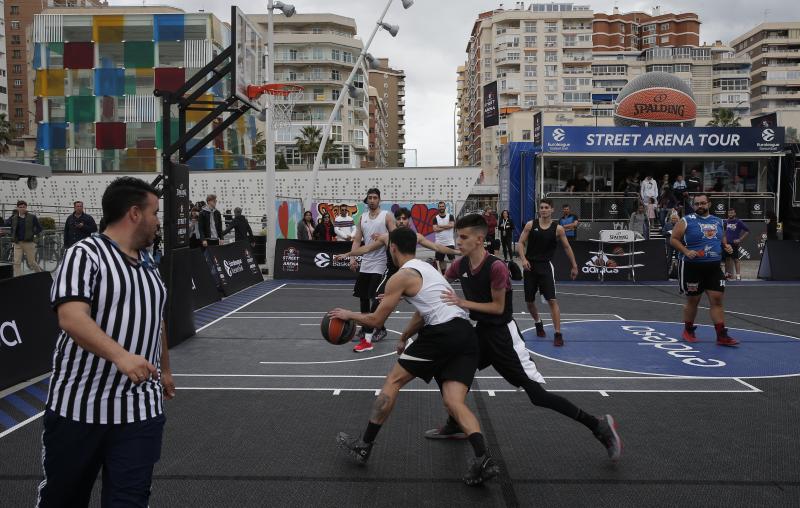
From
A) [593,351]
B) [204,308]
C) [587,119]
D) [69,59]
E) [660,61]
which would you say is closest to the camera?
[593,351]

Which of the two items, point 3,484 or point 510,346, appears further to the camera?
point 510,346

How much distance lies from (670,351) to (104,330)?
25.4ft

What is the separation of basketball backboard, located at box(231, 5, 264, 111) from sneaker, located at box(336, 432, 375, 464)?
7745mm

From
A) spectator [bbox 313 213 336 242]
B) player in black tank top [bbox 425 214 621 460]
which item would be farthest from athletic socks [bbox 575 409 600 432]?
spectator [bbox 313 213 336 242]

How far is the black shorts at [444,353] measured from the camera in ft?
15.5

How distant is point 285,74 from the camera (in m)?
79.2

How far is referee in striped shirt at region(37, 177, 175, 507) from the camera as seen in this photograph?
2.87m

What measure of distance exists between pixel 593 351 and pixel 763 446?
3.84 m

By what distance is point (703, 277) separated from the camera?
9.11 meters

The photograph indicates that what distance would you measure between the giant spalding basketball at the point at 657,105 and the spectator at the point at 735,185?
2.79 m

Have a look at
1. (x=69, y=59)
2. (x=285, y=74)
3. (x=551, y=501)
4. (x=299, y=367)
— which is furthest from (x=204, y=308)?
(x=285, y=74)

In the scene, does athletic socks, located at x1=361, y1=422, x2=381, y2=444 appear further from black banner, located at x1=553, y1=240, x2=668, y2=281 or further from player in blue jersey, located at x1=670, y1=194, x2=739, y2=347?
black banner, located at x1=553, y1=240, x2=668, y2=281

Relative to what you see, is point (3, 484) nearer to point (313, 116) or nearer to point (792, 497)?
point (792, 497)

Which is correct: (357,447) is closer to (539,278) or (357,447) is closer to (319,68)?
(539,278)
